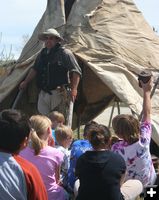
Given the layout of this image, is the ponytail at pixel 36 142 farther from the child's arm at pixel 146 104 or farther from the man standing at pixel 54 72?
the man standing at pixel 54 72

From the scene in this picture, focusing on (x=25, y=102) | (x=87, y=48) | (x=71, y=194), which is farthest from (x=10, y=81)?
(x=71, y=194)

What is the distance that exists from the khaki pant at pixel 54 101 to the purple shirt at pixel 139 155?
2.88 meters

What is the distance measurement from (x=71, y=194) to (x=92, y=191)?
937 mm

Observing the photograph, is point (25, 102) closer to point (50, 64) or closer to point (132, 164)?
point (50, 64)

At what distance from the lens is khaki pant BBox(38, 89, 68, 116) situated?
27.1ft

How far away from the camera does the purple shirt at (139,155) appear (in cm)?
539

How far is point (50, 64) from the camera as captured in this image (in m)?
8.09

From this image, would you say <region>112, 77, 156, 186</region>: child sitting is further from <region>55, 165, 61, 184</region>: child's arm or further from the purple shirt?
<region>55, 165, 61, 184</region>: child's arm

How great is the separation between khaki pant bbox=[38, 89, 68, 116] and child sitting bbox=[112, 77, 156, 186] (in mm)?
2794

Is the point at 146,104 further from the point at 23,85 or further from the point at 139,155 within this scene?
the point at 23,85

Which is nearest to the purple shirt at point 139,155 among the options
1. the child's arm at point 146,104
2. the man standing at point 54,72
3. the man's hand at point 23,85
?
the child's arm at point 146,104

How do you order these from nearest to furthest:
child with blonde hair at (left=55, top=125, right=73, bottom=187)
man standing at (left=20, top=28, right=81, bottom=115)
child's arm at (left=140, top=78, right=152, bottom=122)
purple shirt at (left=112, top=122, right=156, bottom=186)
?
1. purple shirt at (left=112, top=122, right=156, bottom=186)
2. child with blonde hair at (left=55, top=125, right=73, bottom=187)
3. child's arm at (left=140, top=78, right=152, bottom=122)
4. man standing at (left=20, top=28, right=81, bottom=115)

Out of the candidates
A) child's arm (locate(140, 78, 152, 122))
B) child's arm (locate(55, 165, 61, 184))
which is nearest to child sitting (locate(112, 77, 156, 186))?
child's arm (locate(140, 78, 152, 122))

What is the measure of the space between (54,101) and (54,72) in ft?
1.63
